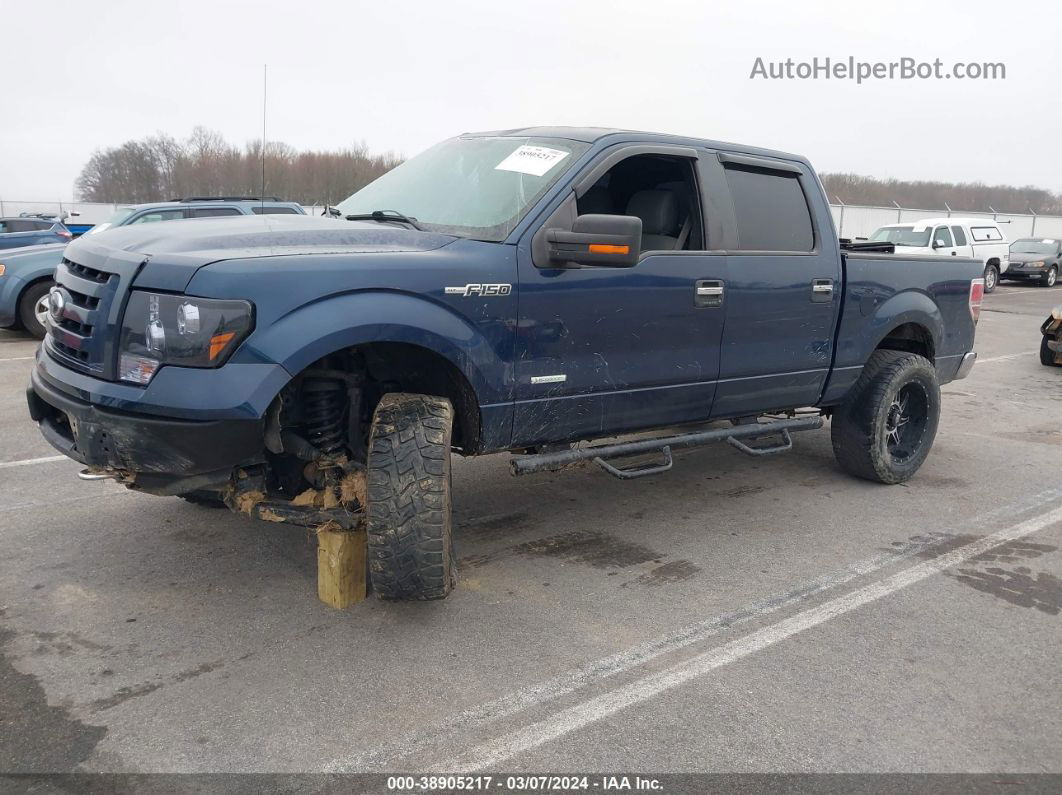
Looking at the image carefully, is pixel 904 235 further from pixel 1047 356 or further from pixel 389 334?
pixel 389 334

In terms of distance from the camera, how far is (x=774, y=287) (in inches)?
190

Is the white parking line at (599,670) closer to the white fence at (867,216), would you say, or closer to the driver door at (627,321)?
the driver door at (627,321)

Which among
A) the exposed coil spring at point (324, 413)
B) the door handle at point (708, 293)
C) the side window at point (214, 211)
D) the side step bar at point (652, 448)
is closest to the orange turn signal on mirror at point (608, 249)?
the door handle at point (708, 293)

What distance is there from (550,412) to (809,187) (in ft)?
8.10

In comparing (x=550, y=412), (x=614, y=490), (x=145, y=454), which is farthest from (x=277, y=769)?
(x=614, y=490)

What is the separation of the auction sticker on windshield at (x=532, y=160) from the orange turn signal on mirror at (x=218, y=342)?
170 cm

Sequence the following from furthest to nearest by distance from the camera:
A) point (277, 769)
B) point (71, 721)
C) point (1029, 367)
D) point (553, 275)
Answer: point (1029, 367) < point (553, 275) < point (71, 721) < point (277, 769)

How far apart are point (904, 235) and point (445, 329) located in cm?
2142

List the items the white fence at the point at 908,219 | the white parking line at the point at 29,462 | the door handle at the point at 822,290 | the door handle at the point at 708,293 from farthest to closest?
the white fence at the point at 908,219, the white parking line at the point at 29,462, the door handle at the point at 822,290, the door handle at the point at 708,293

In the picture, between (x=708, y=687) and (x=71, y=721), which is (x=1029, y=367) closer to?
(x=708, y=687)

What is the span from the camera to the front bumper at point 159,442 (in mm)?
3145

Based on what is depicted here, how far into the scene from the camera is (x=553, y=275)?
392 cm

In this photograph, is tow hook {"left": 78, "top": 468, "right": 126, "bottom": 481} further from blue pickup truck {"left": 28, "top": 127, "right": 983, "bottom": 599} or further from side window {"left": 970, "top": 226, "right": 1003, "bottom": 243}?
side window {"left": 970, "top": 226, "right": 1003, "bottom": 243}

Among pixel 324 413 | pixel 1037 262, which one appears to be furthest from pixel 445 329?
pixel 1037 262
